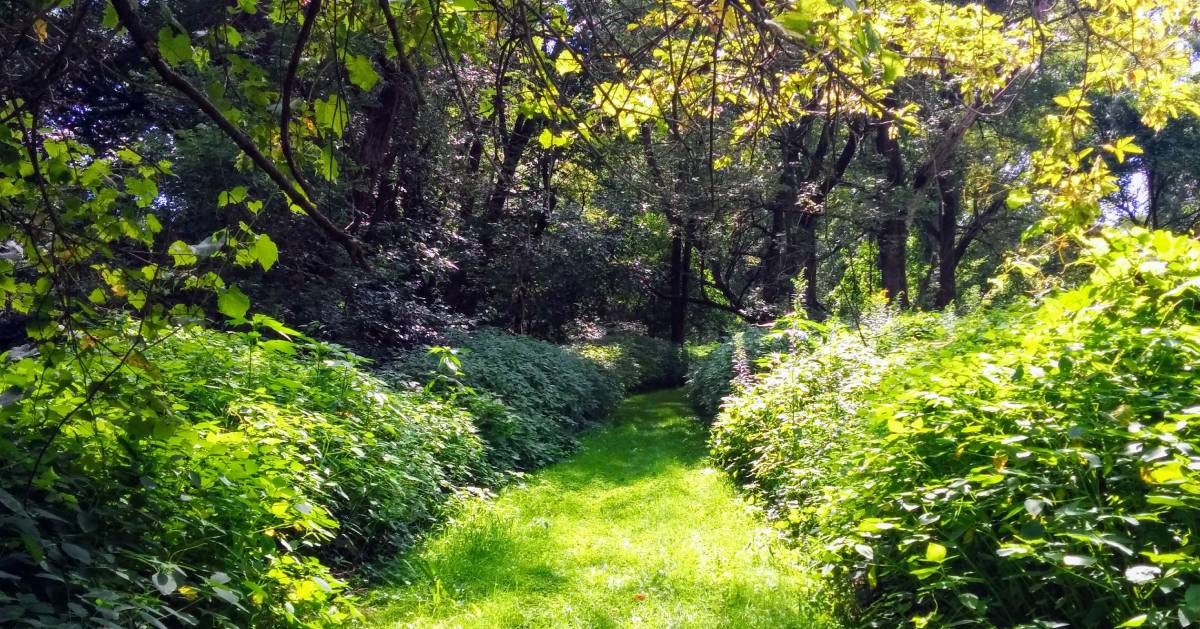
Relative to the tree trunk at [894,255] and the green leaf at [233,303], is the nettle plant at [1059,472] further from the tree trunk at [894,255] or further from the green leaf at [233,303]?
the tree trunk at [894,255]

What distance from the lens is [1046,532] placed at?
281 cm

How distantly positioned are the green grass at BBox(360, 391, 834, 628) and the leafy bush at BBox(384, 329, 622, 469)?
94 cm

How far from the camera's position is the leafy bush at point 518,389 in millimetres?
8523

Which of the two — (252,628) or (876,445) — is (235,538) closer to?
(252,628)

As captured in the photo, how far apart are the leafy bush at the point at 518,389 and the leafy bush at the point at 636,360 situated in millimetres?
1902

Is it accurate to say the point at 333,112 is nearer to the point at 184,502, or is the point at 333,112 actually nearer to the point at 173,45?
the point at 173,45

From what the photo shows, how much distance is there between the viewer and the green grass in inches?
169

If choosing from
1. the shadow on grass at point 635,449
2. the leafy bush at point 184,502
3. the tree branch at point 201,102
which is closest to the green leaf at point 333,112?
the tree branch at point 201,102

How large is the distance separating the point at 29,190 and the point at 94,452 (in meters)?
1.09

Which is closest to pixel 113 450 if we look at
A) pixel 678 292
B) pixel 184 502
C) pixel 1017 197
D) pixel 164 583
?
pixel 184 502

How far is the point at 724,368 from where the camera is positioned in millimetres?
13672

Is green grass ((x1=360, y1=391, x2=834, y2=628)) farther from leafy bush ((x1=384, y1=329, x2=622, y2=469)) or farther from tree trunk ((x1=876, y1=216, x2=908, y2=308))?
tree trunk ((x1=876, y1=216, x2=908, y2=308))

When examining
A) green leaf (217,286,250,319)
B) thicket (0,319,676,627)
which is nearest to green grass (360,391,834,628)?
thicket (0,319,676,627)

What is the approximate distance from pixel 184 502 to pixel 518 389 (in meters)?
7.11
